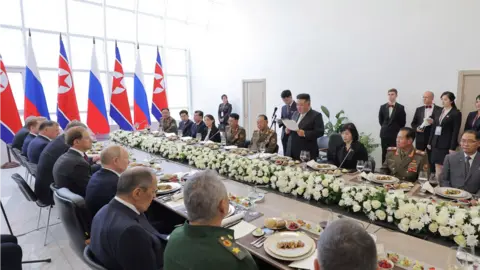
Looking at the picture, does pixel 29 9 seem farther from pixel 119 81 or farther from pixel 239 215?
pixel 239 215

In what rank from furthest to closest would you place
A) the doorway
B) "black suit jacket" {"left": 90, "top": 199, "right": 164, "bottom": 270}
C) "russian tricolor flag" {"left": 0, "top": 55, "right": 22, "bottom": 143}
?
"russian tricolor flag" {"left": 0, "top": 55, "right": 22, "bottom": 143} < the doorway < "black suit jacket" {"left": 90, "top": 199, "right": 164, "bottom": 270}

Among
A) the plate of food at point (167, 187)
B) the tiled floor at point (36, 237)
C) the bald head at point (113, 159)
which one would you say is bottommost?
the tiled floor at point (36, 237)

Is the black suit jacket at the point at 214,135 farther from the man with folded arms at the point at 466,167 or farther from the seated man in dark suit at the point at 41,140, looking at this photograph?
the man with folded arms at the point at 466,167

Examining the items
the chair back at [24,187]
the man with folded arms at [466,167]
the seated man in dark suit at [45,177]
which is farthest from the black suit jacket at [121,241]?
the man with folded arms at [466,167]

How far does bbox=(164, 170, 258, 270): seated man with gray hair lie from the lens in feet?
3.68

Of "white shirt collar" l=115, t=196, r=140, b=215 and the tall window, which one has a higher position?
the tall window

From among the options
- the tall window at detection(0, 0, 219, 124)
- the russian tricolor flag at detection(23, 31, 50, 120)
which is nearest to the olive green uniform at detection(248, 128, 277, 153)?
the russian tricolor flag at detection(23, 31, 50, 120)

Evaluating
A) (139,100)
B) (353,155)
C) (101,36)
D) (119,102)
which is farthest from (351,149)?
(101,36)

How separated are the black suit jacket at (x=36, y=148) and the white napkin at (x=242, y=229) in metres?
3.56

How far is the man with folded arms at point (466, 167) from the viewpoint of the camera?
8.19 feet

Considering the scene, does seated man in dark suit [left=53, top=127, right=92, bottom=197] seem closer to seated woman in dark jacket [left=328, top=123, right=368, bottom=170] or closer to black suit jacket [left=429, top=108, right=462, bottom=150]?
seated woman in dark jacket [left=328, top=123, right=368, bottom=170]

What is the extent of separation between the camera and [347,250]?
Result: 0.84 m

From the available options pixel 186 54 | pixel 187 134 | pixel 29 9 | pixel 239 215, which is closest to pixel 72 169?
pixel 239 215

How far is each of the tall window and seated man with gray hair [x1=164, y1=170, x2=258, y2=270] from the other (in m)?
8.00
